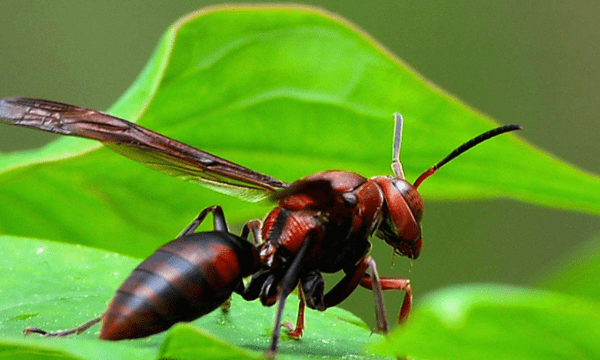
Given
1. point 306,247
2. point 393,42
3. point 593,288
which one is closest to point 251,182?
point 306,247

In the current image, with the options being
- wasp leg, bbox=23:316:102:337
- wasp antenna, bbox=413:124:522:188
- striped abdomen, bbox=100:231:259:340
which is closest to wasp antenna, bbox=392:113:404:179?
wasp antenna, bbox=413:124:522:188

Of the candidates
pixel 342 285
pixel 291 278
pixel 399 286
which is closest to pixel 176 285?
pixel 291 278

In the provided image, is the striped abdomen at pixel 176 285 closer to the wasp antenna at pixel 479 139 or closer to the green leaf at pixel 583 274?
the wasp antenna at pixel 479 139

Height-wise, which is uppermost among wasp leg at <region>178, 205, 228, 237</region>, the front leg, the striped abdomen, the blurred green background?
the striped abdomen

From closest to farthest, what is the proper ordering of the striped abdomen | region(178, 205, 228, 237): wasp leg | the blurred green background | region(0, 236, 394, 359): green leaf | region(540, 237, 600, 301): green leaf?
1. the striped abdomen
2. region(0, 236, 394, 359): green leaf
3. region(178, 205, 228, 237): wasp leg
4. region(540, 237, 600, 301): green leaf
5. the blurred green background

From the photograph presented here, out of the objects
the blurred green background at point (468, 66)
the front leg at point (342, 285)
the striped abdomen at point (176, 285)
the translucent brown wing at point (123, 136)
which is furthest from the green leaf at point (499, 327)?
the blurred green background at point (468, 66)

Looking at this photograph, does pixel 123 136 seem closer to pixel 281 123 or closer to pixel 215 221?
pixel 215 221

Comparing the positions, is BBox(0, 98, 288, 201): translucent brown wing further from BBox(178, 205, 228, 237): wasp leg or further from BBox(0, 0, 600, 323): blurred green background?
BBox(0, 0, 600, 323): blurred green background
